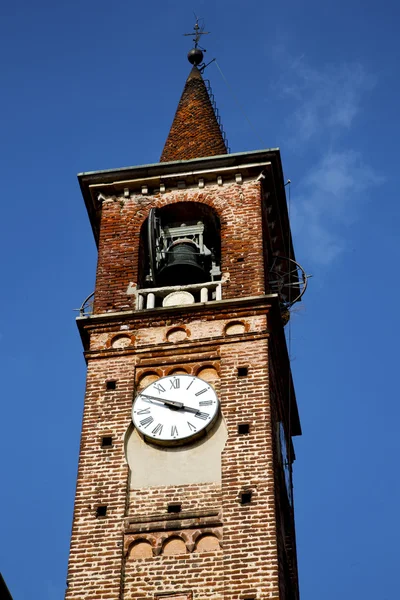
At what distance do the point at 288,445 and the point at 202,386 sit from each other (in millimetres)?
3395

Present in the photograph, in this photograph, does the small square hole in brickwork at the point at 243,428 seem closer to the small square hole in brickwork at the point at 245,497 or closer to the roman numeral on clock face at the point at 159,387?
the small square hole in brickwork at the point at 245,497

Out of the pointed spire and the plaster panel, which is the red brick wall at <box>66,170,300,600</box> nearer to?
the plaster panel

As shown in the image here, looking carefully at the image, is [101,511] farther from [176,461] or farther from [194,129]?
[194,129]

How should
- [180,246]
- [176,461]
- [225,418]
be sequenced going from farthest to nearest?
[180,246] < [225,418] < [176,461]

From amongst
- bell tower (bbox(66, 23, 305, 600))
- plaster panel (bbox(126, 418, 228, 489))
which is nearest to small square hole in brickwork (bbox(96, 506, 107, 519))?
bell tower (bbox(66, 23, 305, 600))

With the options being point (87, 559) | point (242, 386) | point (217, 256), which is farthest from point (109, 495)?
point (217, 256)

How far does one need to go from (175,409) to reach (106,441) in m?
1.49

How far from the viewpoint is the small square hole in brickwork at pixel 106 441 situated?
85.8 ft

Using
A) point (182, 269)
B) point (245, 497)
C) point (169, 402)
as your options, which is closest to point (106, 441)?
point (169, 402)

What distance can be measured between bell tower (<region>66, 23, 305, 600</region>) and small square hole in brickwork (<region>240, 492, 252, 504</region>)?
29 millimetres

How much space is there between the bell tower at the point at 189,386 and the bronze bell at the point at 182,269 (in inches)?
1.5

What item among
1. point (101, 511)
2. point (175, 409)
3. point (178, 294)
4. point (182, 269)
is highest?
point (182, 269)

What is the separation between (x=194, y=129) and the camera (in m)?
34.8

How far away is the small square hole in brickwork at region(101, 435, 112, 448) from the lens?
26156 mm
